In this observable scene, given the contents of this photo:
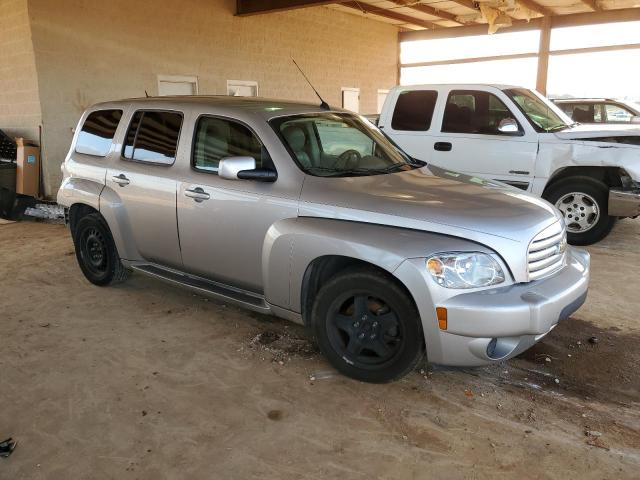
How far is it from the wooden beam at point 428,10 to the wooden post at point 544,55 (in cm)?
278

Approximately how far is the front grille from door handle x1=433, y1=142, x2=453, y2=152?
371 cm

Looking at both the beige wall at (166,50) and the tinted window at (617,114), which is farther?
the tinted window at (617,114)

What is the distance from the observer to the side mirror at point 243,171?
138 inches

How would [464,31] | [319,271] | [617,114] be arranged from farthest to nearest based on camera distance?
[464,31]
[617,114]
[319,271]

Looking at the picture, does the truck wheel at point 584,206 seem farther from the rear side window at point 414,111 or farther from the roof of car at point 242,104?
the roof of car at point 242,104

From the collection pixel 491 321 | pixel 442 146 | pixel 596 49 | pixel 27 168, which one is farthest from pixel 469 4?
pixel 491 321

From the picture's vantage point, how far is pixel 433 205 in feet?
10.4

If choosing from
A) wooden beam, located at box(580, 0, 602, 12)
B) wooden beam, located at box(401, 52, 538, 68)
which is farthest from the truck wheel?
wooden beam, located at box(401, 52, 538, 68)

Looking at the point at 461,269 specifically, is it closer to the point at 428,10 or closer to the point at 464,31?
the point at 428,10

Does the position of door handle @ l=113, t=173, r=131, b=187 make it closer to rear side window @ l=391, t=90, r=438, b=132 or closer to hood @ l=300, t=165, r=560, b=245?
hood @ l=300, t=165, r=560, b=245

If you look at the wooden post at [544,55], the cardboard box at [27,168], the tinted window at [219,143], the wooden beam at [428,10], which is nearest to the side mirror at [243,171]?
the tinted window at [219,143]

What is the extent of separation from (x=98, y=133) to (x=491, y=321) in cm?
399

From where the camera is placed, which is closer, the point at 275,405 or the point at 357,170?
the point at 275,405

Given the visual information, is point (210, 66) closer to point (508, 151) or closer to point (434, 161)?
point (434, 161)
